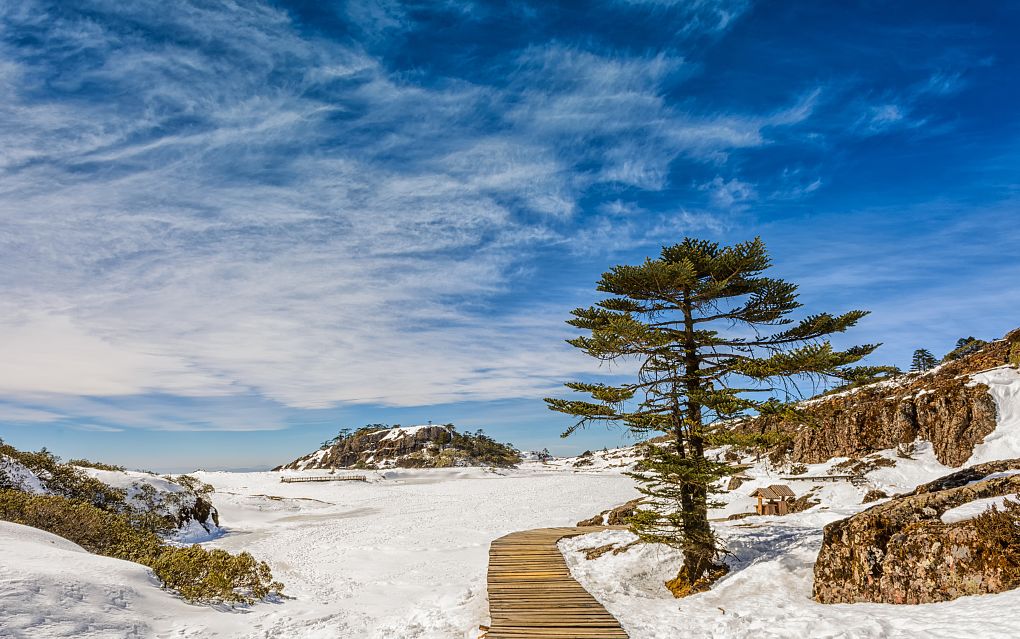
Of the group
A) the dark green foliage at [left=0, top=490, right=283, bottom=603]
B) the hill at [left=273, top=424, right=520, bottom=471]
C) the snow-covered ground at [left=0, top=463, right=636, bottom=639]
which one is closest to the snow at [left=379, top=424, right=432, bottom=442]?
the hill at [left=273, top=424, right=520, bottom=471]

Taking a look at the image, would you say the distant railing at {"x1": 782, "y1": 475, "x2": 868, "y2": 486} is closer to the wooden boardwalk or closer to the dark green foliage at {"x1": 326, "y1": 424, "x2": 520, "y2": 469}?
the wooden boardwalk

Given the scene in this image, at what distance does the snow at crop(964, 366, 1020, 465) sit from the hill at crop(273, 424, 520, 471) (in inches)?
2808

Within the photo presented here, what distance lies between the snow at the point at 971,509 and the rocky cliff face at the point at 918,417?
43.8 feet

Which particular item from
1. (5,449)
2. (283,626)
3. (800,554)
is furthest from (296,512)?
(800,554)

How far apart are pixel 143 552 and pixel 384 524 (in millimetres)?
13534

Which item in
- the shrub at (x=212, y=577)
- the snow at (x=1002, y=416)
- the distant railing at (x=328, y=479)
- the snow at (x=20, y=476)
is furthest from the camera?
the distant railing at (x=328, y=479)

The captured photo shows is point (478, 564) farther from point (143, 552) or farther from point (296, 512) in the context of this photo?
point (296, 512)

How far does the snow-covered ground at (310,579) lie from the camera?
7773 mm

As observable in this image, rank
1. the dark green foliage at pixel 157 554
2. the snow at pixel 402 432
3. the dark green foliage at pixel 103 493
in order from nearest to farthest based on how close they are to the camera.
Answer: the dark green foliage at pixel 157 554 → the dark green foliage at pixel 103 493 → the snow at pixel 402 432

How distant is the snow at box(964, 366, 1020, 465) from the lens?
23.1 m

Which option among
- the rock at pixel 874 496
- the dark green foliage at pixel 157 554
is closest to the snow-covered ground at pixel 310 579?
the dark green foliage at pixel 157 554

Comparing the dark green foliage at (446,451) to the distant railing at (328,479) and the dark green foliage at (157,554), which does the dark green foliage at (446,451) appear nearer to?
the distant railing at (328,479)

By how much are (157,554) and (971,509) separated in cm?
1802

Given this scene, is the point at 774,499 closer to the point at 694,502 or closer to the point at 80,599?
the point at 694,502
